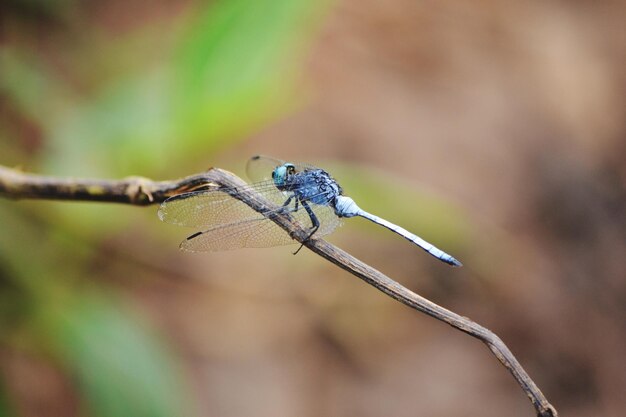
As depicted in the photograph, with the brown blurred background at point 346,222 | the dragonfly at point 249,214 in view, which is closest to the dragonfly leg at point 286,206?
the dragonfly at point 249,214

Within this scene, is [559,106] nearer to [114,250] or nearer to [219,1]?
[219,1]

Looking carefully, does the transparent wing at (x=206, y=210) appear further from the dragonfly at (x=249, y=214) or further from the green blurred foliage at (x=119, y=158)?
the green blurred foliage at (x=119, y=158)

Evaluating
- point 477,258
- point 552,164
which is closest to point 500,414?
point 477,258

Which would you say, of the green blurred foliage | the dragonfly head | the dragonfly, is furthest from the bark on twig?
the green blurred foliage

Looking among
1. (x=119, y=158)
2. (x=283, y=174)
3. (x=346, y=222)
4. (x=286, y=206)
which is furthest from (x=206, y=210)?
(x=346, y=222)

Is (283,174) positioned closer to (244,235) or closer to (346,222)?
(244,235)

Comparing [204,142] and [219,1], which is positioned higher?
[219,1]
